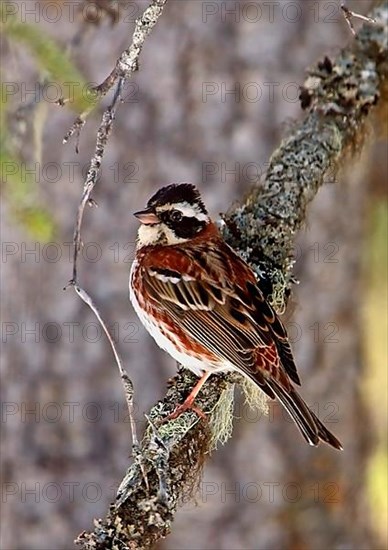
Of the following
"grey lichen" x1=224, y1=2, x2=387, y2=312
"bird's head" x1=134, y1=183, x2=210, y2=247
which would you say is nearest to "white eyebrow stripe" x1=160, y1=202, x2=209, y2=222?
"bird's head" x1=134, y1=183, x2=210, y2=247

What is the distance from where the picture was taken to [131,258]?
5.31 m

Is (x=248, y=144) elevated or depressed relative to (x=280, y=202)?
elevated

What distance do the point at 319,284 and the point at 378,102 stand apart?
1.33 metres

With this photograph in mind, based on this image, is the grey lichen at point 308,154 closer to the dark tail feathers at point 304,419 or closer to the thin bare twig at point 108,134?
the dark tail feathers at point 304,419

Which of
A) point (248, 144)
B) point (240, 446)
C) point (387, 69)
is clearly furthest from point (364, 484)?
point (387, 69)

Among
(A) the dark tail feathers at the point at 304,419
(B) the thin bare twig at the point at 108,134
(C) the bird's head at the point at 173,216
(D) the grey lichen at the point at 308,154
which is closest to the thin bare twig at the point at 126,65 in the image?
(B) the thin bare twig at the point at 108,134

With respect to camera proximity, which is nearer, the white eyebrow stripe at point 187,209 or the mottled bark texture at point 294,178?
the mottled bark texture at point 294,178

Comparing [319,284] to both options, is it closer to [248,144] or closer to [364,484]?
[248,144]

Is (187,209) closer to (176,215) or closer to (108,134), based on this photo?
(176,215)

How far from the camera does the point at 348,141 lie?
14.1ft

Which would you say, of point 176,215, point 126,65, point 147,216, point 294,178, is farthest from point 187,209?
point 126,65

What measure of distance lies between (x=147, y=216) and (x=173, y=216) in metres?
0.11

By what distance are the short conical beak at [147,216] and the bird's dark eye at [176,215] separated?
0.20 feet

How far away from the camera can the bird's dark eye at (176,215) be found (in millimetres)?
4068
